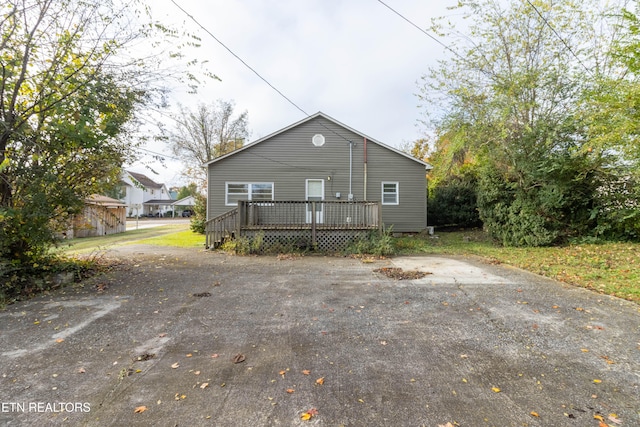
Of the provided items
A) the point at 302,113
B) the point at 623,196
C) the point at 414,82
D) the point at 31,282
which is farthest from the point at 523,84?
the point at 31,282

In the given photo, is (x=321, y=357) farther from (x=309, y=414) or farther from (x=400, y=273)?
(x=400, y=273)

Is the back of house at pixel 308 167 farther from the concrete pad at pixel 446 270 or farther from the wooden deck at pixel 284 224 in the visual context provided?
the concrete pad at pixel 446 270

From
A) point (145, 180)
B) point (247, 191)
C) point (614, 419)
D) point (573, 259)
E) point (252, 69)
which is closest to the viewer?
point (614, 419)

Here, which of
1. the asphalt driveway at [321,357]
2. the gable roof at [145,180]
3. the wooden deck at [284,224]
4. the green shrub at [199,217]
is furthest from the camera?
the gable roof at [145,180]

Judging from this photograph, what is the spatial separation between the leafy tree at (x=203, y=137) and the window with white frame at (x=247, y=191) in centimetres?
1111

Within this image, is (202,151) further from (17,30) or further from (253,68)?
(17,30)

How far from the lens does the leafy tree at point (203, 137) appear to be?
23.8m

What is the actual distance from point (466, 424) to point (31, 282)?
7241mm

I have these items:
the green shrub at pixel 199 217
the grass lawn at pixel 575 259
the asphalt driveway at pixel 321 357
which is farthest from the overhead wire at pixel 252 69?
the green shrub at pixel 199 217

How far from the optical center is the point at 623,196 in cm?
957

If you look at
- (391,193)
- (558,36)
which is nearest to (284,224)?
(391,193)

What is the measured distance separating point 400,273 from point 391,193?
772 cm

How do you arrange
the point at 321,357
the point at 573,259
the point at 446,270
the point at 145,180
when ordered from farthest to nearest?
the point at 145,180 → the point at 573,259 → the point at 446,270 → the point at 321,357

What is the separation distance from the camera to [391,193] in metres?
14.0
